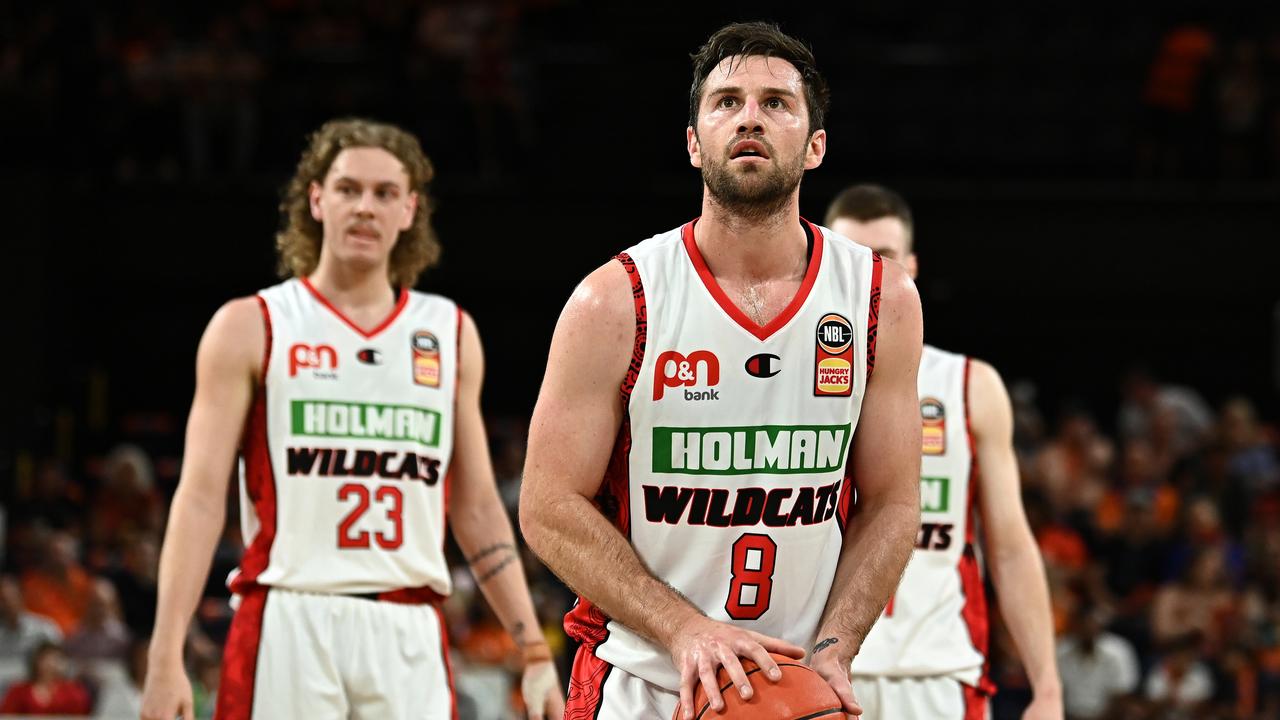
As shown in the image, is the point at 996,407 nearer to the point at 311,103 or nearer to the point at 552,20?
the point at 311,103

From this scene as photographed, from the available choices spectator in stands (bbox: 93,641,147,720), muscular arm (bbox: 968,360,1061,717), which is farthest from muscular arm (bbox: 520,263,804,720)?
spectator in stands (bbox: 93,641,147,720)

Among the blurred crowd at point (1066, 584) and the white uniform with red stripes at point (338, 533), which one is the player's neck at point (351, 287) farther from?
the blurred crowd at point (1066, 584)

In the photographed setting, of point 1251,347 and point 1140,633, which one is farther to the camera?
point 1251,347

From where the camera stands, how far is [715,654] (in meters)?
2.99

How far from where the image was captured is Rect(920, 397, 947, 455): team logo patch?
203 inches

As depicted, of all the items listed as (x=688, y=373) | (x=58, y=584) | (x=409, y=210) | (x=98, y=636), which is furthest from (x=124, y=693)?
(x=688, y=373)

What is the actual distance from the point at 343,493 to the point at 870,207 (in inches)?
73.9

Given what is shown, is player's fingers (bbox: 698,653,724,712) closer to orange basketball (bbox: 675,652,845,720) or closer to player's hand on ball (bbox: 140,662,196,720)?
orange basketball (bbox: 675,652,845,720)

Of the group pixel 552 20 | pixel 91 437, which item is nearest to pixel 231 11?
pixel 552 20

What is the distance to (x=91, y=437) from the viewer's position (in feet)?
44.9

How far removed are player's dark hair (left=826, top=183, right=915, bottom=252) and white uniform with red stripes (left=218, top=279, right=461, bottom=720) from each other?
1.43m

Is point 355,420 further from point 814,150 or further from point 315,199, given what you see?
point 814,150

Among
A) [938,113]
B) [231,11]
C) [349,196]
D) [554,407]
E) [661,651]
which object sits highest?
[231,11]

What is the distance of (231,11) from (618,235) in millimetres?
4453
